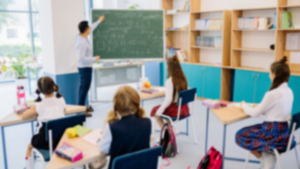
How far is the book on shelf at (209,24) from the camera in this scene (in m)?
5.95

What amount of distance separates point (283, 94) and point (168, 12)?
467 cm

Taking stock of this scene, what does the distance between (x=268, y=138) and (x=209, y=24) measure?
3816 mm

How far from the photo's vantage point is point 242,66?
19.8ft

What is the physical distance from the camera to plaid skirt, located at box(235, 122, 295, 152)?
2732 millimetres

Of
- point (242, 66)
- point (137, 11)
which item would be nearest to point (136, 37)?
point (137, 11)

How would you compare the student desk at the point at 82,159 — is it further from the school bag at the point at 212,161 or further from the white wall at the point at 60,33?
the white wall at the point at 60,33

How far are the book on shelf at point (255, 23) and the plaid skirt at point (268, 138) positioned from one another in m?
2.98

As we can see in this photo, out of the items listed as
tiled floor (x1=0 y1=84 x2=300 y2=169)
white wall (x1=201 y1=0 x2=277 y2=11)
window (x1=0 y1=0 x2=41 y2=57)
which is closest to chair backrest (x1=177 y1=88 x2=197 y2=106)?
tiled floor (x1=0 y1=84 x2=300 y2=169)

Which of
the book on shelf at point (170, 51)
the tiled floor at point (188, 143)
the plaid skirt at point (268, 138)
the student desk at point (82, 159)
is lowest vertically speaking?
the tiled floor at point (188, 143)

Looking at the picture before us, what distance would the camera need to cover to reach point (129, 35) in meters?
5.25

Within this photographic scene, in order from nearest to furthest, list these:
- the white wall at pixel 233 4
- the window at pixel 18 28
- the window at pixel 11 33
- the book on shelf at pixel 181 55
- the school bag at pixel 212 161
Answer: the school bag at pixel 212 161 < the white wall at pixel 233 4 < the book on shelf at pixel 181 55 < the window at pixel 18 28 < the window at pixel 11 33

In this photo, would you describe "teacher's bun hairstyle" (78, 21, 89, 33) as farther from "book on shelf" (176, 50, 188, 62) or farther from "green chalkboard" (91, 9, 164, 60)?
"book on shelf" (176, 50, 188, 62)

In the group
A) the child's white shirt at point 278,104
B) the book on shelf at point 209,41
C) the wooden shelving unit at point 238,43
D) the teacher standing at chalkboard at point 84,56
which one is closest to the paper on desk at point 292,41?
the wooden shelving unit at point 238,43

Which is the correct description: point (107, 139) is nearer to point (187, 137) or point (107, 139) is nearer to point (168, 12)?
point (187, 137)
